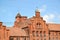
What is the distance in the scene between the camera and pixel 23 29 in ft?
324

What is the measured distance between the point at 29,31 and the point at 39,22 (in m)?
5.79

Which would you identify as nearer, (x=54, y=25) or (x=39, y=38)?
(x=39, y=38)

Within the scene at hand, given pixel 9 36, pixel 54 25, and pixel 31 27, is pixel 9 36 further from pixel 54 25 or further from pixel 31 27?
pixel 54 25

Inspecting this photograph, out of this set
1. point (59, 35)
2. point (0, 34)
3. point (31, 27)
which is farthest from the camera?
point (59, 35)

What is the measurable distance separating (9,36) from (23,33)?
6889mm

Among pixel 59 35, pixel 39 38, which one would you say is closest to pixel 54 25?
pixel 59 35

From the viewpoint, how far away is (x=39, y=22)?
96500mm

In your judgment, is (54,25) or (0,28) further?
(54,25)

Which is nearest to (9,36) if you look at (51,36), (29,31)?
(29,31)

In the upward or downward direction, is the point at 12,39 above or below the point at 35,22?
below

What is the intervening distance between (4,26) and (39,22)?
49.7 ft

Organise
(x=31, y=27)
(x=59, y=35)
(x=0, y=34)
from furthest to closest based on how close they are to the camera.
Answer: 1. (x=59, y=35)
2. (x=31, y=27)
3. (x=0, y=34)

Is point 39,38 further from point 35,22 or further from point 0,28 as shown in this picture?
point 0,28

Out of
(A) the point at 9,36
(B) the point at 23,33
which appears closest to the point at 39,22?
(B) the point at 23,33
